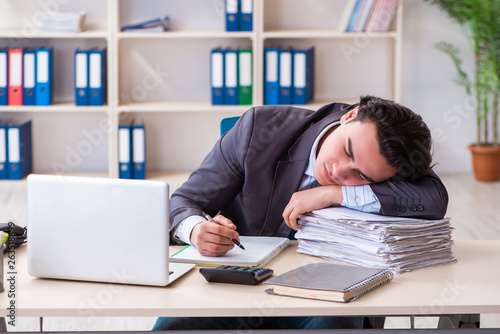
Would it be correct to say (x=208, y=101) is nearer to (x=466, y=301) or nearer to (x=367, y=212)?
(x=367, y=212)

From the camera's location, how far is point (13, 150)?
4.30m

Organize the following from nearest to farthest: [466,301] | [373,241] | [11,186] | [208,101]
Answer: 1. [466,301]
2. [373,241]
3. [11,186]
4. [208,101]

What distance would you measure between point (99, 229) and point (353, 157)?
57cm

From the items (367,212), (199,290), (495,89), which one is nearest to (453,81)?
(495,89)

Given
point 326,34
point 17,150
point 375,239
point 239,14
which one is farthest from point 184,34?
point 375,239

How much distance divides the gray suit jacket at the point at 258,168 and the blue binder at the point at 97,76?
2.55 m

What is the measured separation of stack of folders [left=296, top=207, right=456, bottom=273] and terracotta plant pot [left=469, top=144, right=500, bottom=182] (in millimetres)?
3092

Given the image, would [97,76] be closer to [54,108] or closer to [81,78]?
[81,78]

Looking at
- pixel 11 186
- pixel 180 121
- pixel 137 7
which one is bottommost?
pixel 11 186

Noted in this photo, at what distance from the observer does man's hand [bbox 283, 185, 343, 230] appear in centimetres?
154

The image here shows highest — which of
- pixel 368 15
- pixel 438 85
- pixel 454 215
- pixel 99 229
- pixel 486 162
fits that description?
pixel 368 15

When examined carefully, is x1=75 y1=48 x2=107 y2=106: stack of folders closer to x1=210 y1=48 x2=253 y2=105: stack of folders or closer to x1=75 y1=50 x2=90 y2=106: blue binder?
x1=75 y1=50 x2=90 y2=106: blue binder

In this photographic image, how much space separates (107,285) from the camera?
133 cm

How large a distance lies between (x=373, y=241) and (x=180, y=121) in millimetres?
3282
